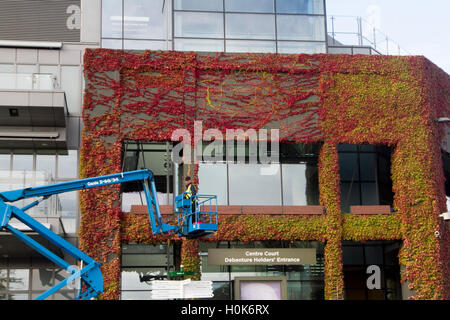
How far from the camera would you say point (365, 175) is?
35.6 metres

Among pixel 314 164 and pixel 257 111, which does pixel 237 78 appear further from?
pixel 314 164

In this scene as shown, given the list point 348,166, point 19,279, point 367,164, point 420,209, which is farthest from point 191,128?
point 420,209

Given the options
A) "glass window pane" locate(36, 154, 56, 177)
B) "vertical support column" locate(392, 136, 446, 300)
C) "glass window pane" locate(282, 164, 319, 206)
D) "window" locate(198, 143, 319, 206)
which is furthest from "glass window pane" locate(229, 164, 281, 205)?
"glass window pane" locate(36, 154, 56, 177)

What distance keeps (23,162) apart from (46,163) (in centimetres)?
115

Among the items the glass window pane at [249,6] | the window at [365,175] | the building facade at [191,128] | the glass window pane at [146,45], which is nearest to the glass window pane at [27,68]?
the building facade at [191,128]

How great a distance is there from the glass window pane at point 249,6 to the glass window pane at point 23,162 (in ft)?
44.5

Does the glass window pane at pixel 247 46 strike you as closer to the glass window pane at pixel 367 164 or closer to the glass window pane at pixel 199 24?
the glass window pane at pixel 199 24

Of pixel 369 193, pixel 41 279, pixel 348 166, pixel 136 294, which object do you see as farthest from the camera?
pixel 348 166

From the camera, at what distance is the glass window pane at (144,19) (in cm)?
3406

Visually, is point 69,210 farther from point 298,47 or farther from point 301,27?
point 301,27

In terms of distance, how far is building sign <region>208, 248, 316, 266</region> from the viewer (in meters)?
29.4

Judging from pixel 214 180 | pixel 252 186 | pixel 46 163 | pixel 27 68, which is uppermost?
pixel 27 68

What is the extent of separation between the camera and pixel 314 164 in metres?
33.1
